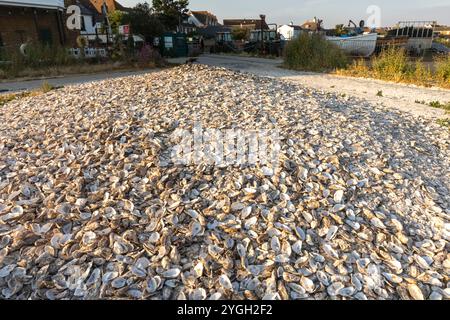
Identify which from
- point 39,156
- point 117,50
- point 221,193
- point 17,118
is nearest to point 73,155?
point 39,156

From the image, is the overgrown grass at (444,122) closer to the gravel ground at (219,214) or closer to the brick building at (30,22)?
the gravel ground at (219,214)

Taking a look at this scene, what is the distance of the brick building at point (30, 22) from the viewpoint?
15.6m

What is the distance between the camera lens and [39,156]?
3338mm

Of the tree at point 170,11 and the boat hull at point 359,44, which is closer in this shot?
the boat hull at point 359,44

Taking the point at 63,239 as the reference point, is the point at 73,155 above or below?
above

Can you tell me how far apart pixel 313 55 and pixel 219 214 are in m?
13.7

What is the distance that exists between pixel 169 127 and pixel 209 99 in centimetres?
133

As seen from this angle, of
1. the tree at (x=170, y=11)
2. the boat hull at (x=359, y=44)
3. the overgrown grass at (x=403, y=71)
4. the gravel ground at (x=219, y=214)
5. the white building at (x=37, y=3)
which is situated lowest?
the gravel ground at (x=219, y=214)

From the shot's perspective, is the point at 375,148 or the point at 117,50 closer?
the point at 375,148

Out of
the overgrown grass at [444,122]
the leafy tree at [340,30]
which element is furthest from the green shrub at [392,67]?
the leafy tree at [340,30]

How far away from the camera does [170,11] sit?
33.3 meters

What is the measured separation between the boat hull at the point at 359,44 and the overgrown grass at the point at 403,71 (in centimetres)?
788
